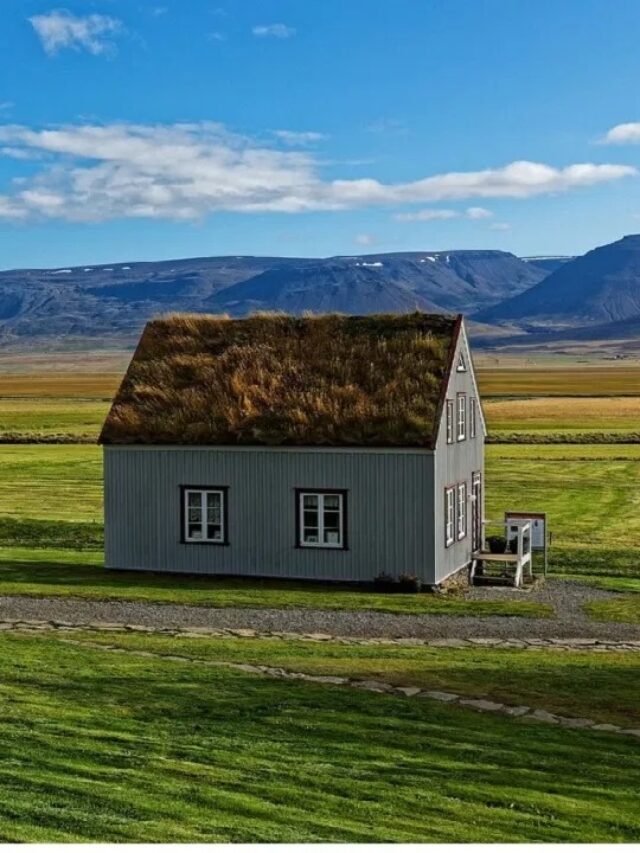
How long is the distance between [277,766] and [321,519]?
18.5m

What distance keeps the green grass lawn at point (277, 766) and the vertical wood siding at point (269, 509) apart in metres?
12.8

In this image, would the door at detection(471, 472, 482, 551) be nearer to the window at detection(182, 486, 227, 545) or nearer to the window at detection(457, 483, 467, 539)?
the window at detection(457, 483, 467, 539)

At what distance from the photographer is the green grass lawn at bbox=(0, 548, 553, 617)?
27578 millimetres

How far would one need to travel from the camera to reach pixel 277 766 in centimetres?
1299

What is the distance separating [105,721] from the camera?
1485 cm

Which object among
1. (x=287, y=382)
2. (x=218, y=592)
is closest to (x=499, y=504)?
(x=287, y=382)

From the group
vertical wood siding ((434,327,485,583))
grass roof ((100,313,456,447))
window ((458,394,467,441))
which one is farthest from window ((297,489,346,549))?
window ((458,394,467,441))

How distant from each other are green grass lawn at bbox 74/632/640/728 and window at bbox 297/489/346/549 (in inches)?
339

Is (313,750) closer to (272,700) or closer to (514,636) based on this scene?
(272,700)

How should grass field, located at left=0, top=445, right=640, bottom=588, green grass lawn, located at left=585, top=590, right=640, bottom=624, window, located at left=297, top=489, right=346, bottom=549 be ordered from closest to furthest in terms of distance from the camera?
green grass lawn, located at left=585, top=590, right=640, bottom=624 < window, located at left=297, top=489, right=346, bottom=549 < grass field, located at left=0, top=445, right=640, bottom=588

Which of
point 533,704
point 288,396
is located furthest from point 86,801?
point 288,396

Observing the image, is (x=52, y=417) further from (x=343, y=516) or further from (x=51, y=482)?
(x=343, y=516)

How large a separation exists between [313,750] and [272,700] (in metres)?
2.88

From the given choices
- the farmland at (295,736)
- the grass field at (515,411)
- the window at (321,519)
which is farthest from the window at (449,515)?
the grass field at (515,411)
